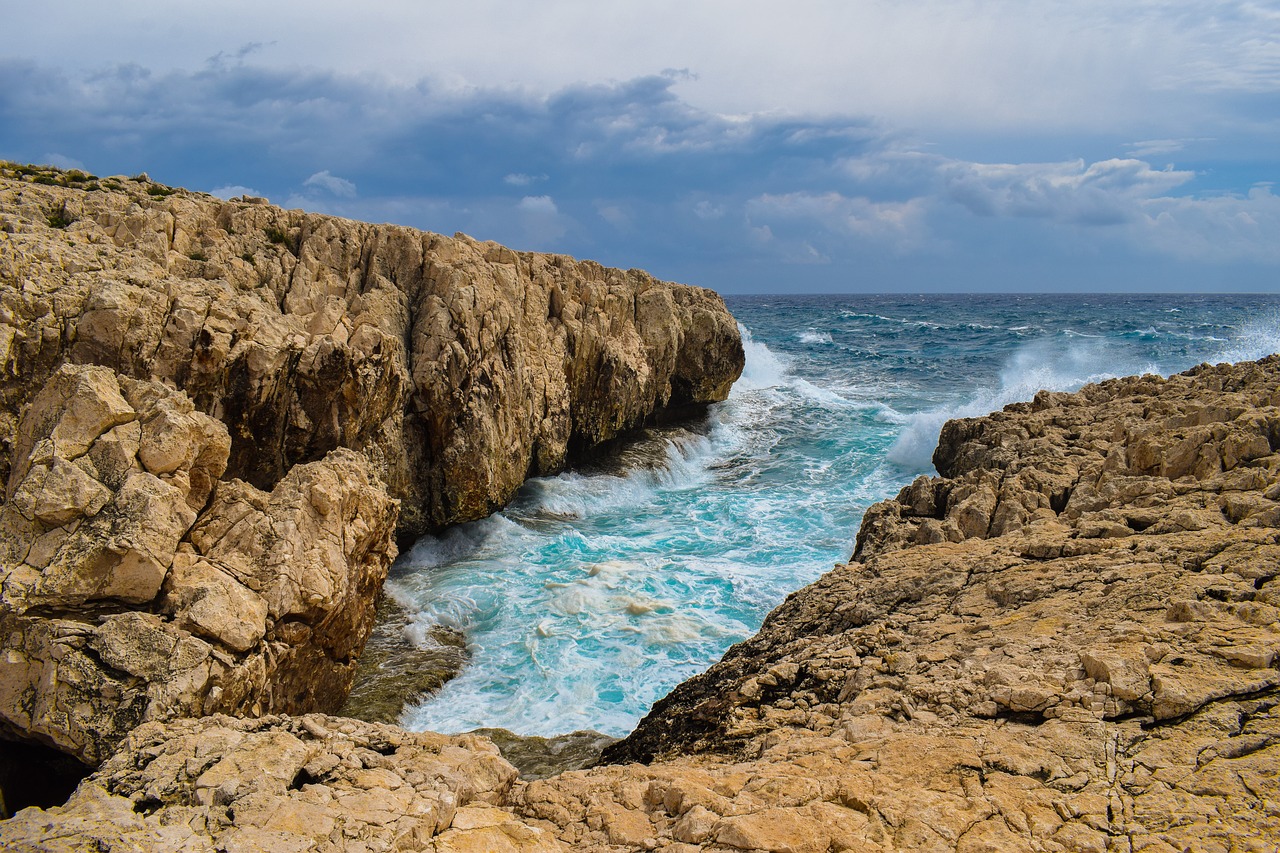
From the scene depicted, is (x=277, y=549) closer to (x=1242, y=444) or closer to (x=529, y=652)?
(x=529, y=652)

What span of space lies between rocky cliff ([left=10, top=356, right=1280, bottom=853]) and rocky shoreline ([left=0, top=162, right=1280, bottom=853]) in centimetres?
2

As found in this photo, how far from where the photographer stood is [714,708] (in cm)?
681

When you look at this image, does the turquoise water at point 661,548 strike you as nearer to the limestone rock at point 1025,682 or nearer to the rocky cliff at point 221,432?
the rocky cliff at point 221,432

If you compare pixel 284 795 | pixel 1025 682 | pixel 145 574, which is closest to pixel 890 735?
pixel 1025 682

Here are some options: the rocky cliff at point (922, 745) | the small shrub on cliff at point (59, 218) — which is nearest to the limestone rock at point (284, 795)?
the rocky cliff at point (922, 745)

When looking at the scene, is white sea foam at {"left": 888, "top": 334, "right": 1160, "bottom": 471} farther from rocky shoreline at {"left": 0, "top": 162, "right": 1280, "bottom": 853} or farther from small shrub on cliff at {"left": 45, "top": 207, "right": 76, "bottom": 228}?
small shrub on cliff at {"left": 45, "top": 207, "right": 76, "bottom": 228}

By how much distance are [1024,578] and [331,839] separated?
640 cm

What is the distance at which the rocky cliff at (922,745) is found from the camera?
13.8ft

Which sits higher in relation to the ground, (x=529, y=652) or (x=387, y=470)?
(x=387, y=470)

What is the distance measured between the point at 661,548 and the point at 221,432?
11.6 meters

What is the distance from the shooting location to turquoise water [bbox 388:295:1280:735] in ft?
41.4

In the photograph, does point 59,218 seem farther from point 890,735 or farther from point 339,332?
point 890,735

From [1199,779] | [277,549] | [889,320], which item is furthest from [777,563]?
[889,320]

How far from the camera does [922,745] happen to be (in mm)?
5062
